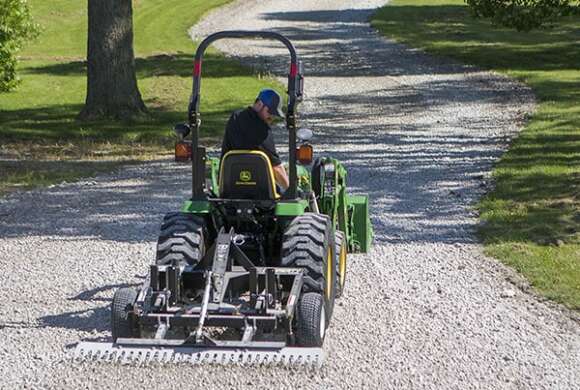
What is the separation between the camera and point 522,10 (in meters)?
33.0

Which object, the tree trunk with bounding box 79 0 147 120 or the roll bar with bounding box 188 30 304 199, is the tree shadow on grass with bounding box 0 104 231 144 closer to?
the tree trunk with bounding box 79 0 147 120

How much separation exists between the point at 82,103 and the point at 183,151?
1804 centimetres

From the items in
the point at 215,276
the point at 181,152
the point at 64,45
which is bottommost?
the point at 64,45

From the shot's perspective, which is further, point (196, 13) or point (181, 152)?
point (196, 13)

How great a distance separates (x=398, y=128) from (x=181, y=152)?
1419 centimetres

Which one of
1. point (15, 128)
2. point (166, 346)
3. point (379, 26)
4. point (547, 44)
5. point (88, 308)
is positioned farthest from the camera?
point (379, 26)

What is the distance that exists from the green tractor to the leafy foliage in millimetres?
23646

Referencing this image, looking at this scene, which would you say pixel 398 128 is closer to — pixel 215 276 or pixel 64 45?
pixel 215 276

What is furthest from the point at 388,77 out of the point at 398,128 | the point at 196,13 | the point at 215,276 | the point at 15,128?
the point at 215,276

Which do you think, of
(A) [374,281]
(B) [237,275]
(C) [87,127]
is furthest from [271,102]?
(C) [87,127]

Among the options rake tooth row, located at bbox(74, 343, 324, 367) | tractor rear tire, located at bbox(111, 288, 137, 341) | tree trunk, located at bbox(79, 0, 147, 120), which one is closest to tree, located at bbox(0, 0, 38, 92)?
tree trunk, located at bbox(79, 0, 147, 120)

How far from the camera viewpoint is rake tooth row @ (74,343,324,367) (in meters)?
8.23

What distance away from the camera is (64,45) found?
42.5 metres

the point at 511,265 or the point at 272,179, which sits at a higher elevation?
the point at 272,179
